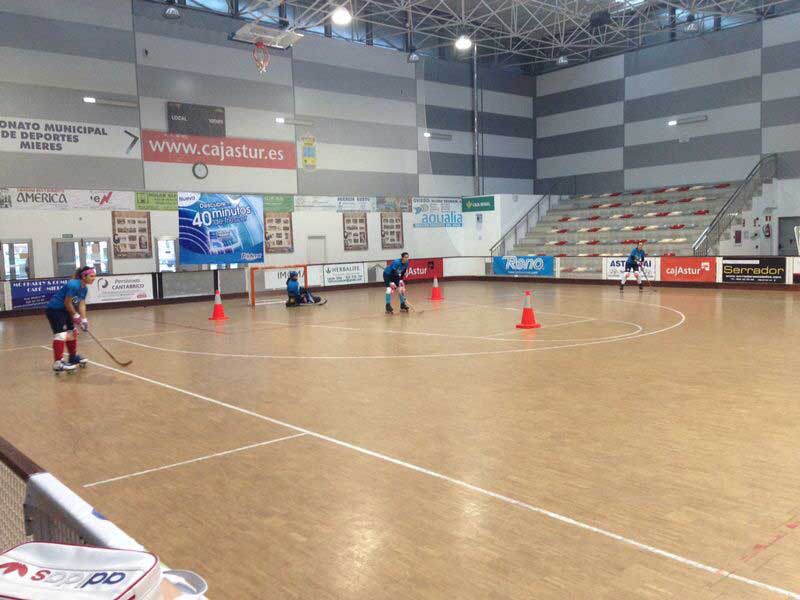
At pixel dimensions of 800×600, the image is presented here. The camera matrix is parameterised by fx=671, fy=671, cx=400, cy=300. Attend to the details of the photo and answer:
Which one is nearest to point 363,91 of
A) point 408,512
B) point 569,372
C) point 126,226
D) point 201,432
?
point 126,226

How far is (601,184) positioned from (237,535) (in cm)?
3386

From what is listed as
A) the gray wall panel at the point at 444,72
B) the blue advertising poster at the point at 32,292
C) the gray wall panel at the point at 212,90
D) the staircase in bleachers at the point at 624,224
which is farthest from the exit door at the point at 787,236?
the blue advertising poster at the point at 32,292

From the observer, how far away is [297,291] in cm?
2156

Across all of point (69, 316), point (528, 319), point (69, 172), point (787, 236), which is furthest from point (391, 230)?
point (69, 316)

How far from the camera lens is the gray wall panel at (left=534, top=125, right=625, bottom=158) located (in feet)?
113

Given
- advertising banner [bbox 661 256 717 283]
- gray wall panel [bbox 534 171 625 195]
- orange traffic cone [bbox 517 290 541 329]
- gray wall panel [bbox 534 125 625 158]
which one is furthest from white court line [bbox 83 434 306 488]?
gray wall panel [bbox 534 125 625 158]

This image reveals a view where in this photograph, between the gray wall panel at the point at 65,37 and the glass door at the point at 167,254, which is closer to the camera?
the gray wall panel at the point at 65,37

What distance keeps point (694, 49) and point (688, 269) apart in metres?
12.3

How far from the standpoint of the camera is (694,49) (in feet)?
103

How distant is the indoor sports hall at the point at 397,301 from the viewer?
442 cm

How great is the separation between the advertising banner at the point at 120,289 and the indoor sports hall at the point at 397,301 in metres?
0.09

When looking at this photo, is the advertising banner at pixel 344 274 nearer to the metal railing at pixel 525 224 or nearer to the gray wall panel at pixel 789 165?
the metal railing at pixel 525 224

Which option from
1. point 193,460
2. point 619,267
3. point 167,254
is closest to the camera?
point 193,460

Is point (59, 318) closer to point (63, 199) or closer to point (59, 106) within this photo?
point (63, 199)
